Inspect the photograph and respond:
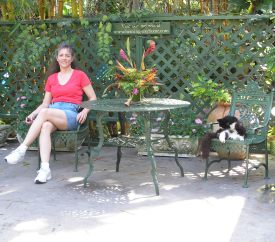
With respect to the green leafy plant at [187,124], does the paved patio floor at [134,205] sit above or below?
below

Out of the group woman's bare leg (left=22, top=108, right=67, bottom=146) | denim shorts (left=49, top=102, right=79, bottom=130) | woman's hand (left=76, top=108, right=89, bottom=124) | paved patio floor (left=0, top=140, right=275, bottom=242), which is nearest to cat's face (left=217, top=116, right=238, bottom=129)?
paved patio floor (left=0, top=140, right=275, bottom=242)

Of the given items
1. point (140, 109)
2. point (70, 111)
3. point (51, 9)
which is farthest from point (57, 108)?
point (51, 9)

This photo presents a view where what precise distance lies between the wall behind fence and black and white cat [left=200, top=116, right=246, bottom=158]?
3.75 ft

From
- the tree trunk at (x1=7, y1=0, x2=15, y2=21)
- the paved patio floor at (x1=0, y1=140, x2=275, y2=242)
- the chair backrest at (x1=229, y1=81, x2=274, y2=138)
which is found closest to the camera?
the paved patio floor at (x1=0, y1=140, x2=275, y2=242)

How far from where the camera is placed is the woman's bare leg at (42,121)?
15.9 ft

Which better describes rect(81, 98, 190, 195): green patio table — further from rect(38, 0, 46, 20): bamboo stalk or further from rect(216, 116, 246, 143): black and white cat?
rect(38, 0, 46, 20): bamboo stalk

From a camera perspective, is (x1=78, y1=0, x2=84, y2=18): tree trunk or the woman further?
(x1=78, y1=0, x2=84, y2=18): tree trunk

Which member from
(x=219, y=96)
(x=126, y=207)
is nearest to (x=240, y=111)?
(x=219, y=96)

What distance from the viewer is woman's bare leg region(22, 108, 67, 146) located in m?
4.83

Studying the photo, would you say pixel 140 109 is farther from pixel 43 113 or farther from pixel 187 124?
pixel 187 124

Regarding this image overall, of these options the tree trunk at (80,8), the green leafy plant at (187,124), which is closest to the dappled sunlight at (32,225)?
the green leafy plant at (187,124)

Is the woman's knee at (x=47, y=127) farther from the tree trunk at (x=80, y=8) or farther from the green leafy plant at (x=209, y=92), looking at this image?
the tree trunk at (x=80, y=8)

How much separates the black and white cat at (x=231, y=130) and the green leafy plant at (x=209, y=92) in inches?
32.7

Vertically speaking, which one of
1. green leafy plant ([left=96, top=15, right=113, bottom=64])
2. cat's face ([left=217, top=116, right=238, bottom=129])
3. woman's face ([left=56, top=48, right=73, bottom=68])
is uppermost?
green leafy plant ([left=96, top=15, right=113, bottom=64])
